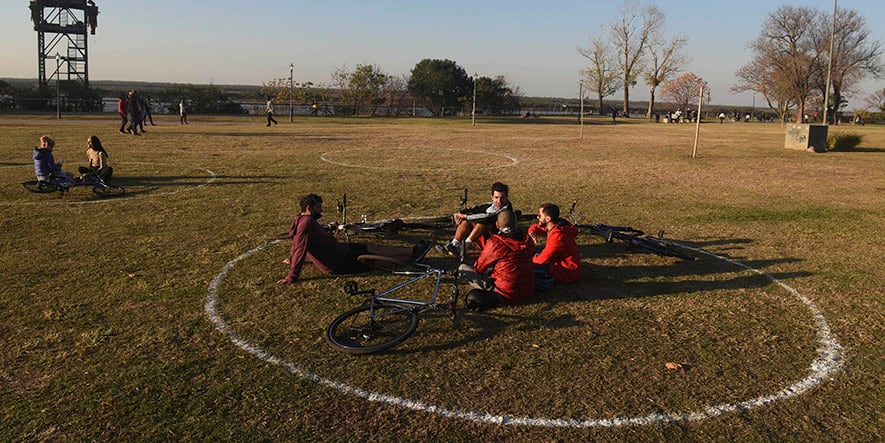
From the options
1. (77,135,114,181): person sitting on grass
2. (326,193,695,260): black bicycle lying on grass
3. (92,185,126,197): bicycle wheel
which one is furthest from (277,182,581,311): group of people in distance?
(77,135,114,181): person sitting on grass

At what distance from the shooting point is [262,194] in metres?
12.9

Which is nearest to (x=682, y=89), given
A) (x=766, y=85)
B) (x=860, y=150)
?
(x=766, y=85)

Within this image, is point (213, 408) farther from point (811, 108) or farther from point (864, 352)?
point (811, 108)

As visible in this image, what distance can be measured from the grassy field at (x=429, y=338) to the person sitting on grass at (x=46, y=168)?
497 millimetres

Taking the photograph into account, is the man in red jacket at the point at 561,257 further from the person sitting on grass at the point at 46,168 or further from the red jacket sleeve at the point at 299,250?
the person sitting on grass at the point at 46,168

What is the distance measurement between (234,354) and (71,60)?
201 ft

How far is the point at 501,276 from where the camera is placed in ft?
21.4

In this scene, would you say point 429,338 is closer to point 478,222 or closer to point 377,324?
point 377,324

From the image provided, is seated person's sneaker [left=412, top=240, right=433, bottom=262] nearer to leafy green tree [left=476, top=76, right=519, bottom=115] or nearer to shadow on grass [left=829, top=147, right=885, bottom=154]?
shadow on grass [left=829, top=147, right=885, bottom=154]

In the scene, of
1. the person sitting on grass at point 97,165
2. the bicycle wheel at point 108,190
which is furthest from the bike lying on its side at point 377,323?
the person sitting on grass at point 97,165

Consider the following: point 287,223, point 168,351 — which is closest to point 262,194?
point 287,223

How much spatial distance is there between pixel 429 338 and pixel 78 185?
1005 centimetres

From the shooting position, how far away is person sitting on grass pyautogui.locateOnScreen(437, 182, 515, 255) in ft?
27.0

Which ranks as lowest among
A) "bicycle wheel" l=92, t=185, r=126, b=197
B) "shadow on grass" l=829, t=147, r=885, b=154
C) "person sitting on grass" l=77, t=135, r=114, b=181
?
"bicycle wheel" l=92, t=185, r=126, b=197
